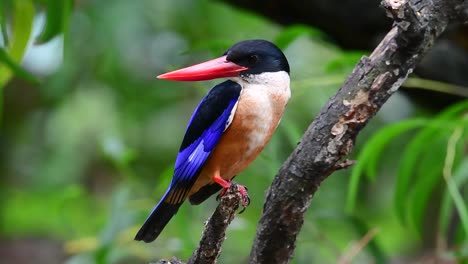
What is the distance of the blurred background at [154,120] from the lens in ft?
11.2

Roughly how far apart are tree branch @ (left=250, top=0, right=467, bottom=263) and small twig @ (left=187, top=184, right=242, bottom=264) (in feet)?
0.44

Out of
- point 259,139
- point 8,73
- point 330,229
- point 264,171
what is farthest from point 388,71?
point 330,229

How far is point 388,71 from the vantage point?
1857 millimetres

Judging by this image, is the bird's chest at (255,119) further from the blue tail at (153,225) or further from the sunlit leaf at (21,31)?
the sunlit leaf at (21,31)

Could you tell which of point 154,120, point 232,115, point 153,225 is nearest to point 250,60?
point 232,115

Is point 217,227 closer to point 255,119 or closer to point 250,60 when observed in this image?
point 255,119

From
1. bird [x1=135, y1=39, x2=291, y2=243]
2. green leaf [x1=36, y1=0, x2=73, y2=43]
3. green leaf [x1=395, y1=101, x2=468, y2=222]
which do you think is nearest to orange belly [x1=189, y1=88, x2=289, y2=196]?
bird [x1=135, y1=39, x2=291, y2=243]

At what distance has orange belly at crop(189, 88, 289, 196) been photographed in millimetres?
1958

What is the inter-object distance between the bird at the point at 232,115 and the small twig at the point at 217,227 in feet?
0.25

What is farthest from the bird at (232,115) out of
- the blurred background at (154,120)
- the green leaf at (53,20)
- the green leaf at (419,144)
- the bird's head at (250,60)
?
the blurred background at (154,120)

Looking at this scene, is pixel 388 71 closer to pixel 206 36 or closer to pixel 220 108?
pixel 220 108

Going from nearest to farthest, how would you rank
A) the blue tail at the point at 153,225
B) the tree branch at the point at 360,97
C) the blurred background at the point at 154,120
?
the tree branch at the point at 360,97
the blue tail at the point at 153,225
the blurred background at the point at 154,120

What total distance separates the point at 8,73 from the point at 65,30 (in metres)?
0.29

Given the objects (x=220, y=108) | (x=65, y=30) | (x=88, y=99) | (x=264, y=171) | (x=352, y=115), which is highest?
(x=88, y=99)
